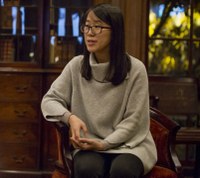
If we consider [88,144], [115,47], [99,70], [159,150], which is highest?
[115,47]

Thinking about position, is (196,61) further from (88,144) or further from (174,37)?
(88,144)

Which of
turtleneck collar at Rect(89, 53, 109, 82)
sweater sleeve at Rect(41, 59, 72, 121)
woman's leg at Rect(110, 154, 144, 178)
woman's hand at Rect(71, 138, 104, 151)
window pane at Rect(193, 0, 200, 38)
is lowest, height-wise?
woman's leg at Rect(110, 154, 144, 178)

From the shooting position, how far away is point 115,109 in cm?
257

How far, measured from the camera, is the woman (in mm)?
2535

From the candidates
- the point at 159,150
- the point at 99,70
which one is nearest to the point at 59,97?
the point at 99,70

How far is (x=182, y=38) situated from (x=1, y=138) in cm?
162

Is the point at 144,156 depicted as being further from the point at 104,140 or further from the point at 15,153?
the point at 15,153

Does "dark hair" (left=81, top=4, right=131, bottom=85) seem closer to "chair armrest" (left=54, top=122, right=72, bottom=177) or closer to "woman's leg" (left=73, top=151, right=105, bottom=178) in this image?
"chair armrest" (left=54, top=122, right=72, bottom=177)

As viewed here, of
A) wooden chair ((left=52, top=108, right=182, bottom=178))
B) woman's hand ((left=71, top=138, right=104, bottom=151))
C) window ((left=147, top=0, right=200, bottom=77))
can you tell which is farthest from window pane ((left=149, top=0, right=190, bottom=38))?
woman's hand ((left=71, top=138, right=104, bottom=151))

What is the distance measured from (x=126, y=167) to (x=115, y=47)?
1.88 feet

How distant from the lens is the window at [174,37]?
4.39m

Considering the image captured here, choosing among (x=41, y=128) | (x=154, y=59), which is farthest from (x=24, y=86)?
(x=154, y=59)

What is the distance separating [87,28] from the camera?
8.44 ft

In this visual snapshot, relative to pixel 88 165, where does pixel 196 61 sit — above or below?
above
